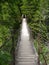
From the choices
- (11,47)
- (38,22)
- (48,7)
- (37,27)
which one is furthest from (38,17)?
(11,47)

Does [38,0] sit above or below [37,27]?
above

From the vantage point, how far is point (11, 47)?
687 centimetres

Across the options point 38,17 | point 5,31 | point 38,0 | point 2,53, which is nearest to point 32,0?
point 38,0

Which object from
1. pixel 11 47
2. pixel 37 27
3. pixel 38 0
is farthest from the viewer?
pixel 38 0

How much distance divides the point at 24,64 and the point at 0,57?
4.40m

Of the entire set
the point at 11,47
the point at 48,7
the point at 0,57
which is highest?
the point at 0,57

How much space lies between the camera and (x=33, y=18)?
27125mm

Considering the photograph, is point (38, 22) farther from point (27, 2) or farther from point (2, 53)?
point (2, 53)

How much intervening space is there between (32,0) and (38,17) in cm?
253

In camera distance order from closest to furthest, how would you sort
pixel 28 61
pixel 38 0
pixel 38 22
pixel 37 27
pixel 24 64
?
1. pixel 24 64
2. pixel 28 61
3. pixel 37 27
4. pixel 38 22
5. pixel 38 0

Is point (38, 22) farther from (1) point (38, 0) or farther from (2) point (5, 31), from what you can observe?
(2) point (5, 31)

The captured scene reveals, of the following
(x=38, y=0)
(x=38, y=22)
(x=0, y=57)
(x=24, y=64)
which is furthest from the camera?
(x=38, y=0)

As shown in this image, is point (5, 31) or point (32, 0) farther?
point (32, 0)

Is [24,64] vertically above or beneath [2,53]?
beneath
